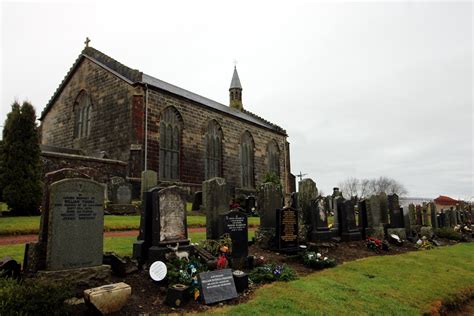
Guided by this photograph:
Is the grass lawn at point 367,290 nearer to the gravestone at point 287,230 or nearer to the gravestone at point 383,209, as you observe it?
the gravestone at point 287,230

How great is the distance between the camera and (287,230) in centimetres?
981

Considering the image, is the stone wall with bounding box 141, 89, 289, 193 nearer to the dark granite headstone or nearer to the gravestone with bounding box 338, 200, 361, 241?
the gravestone with bounding box 338, 200, 361, 241

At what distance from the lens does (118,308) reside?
4840 millimetres

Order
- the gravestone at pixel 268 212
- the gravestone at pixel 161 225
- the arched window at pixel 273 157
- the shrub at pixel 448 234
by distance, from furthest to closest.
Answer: the arched window at pixel 273 157 → the shrub at pixel 448 234 → the gravestone at pixel 268 212 → the gravestone at pixel 161 225

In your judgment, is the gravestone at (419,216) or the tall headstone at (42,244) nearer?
the tall headstone at (42,244)

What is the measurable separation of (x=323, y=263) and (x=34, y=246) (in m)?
6.72

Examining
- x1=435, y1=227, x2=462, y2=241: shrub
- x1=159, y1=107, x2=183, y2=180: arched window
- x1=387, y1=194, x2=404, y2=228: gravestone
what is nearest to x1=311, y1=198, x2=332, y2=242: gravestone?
x1=387, y1=194, x2=404, y2=228: gravestone

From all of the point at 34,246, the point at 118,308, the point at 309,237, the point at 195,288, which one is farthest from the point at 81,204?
the point at 309,237

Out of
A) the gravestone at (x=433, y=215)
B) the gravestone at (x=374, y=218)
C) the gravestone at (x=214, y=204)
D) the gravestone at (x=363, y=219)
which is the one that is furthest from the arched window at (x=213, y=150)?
the gravestone at (x=214, y=204)

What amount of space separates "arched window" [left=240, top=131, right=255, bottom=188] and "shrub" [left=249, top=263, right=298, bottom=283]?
75.2 feet

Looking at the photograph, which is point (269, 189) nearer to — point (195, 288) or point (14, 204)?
point (195, 288)

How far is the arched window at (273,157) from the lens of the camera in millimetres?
34344

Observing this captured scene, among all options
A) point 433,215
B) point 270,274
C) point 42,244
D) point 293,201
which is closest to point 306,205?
point 293,201

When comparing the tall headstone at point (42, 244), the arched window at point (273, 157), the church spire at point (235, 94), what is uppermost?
the church spire at point (235, 94)
